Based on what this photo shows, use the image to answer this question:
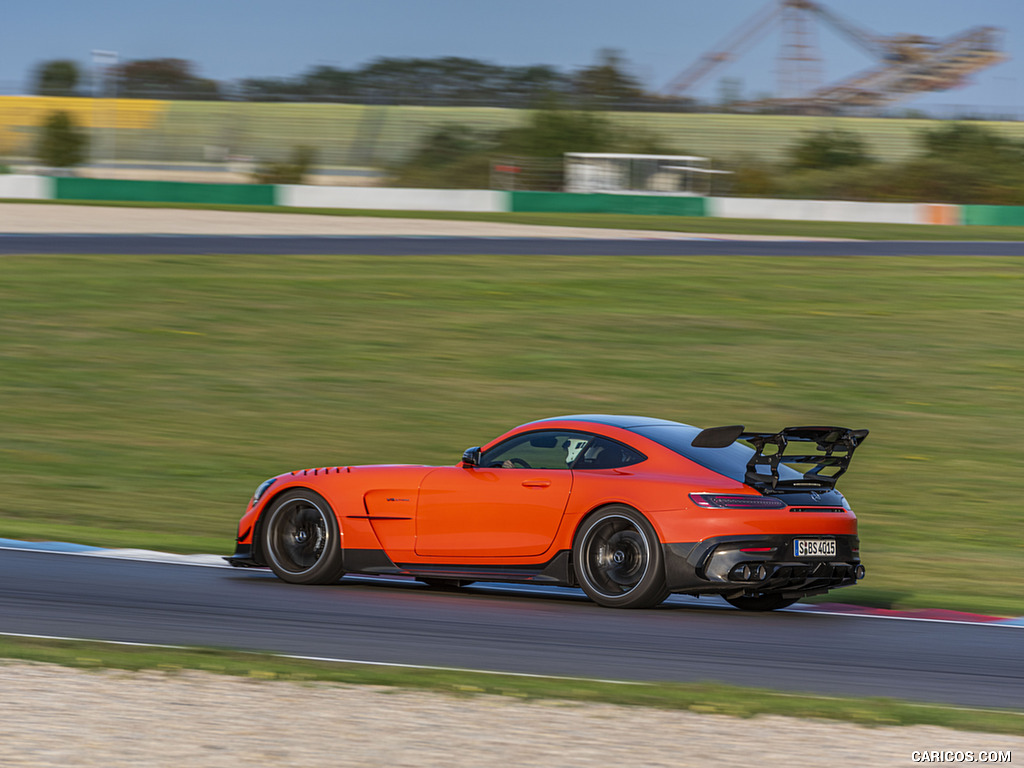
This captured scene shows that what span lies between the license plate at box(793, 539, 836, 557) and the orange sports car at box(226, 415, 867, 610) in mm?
12

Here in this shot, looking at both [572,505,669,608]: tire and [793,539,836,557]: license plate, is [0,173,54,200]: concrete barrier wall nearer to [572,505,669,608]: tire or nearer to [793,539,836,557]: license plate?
[572,505,669,608]: tire

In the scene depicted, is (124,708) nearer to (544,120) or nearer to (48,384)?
(48,384)

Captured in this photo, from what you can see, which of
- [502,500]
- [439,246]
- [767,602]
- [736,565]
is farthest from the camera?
[439,246]

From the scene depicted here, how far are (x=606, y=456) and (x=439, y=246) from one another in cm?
2308

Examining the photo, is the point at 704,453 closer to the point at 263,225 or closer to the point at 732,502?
the point at 732,502

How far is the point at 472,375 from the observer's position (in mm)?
18188

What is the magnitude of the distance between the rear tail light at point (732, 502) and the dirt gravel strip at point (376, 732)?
Answer: 2241 mm

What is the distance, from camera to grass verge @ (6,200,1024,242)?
4003 cm

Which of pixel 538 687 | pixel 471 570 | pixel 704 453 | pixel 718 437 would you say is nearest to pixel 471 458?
pixel 471 570

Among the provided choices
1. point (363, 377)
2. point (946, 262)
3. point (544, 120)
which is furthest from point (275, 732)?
point (544, 120)

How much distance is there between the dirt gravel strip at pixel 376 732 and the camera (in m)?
5.05

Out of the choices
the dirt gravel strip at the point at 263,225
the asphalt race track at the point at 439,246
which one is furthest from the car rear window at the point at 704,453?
the dirt gravel strip at the point at 263,225

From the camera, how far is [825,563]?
26.7 feet

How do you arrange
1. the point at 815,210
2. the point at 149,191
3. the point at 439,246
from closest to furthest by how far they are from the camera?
the point at 439,246 → the point at 149,191 → the point at 815,210
